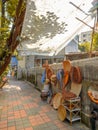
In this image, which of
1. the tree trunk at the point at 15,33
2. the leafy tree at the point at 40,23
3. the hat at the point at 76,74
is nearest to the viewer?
the tree trunk at the point at 15,33

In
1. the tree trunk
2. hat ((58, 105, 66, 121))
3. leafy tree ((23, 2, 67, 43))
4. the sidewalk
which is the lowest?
the sidewalk

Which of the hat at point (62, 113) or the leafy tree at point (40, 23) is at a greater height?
the leafy tree at point (40, 23)

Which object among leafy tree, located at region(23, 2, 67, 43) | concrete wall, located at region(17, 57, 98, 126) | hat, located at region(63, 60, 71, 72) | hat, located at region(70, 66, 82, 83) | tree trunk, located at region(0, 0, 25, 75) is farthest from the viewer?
hat, located at region(63, 60, 71, 72)

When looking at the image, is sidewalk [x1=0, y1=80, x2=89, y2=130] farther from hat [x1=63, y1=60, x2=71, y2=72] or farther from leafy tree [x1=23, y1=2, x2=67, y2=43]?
leafy tree [x1=23, y1=2, x2=67, y2=43]

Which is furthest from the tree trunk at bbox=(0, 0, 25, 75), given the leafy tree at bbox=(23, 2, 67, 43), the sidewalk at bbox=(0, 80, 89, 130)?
the sidewalk at bbox=(0, 80, 89, 130)

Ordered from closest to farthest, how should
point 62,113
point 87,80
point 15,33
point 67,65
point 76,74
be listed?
point 15,33
point 87,80
point 76,74
point 62,113
point 67,65

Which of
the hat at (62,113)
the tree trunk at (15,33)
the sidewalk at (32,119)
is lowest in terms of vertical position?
the sidewalk at (32,119)

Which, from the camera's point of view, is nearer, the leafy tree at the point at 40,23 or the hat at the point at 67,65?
the leafy tree at the point at 40,23

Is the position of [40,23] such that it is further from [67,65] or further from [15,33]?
[15,33]

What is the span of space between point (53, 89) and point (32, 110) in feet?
5.23

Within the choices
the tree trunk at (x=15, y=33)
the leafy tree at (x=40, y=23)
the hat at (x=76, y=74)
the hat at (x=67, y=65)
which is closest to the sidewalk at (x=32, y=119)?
the hat at (x=76, y=74)

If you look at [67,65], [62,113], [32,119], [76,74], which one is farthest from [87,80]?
[32,119]

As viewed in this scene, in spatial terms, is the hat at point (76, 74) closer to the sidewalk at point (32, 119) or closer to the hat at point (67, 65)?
the hat at point (67, 65)

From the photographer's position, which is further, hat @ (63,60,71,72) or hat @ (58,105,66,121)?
hat @ (63,60,71,72)
